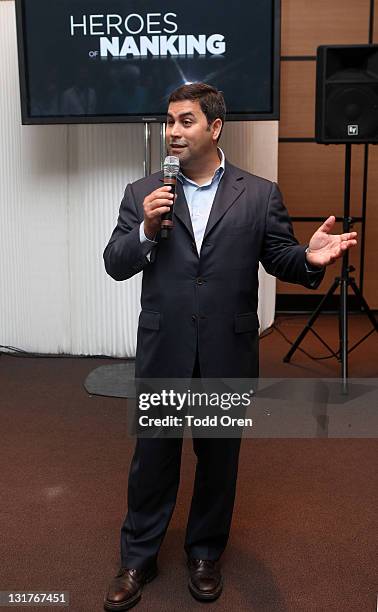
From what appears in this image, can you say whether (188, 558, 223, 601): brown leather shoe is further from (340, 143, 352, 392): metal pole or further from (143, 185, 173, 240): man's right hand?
(340, 143, 352, 392): metal pole

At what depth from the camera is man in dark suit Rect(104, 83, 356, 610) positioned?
6.50 feet

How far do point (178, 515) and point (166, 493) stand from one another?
0.55 m

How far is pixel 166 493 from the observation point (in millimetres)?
2117

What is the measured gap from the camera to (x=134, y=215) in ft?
6.81

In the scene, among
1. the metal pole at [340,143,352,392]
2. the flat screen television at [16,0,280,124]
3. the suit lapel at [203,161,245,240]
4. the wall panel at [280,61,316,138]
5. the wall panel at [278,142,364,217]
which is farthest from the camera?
the wall panel at [278,142,364,217]

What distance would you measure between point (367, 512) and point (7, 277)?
117 inches

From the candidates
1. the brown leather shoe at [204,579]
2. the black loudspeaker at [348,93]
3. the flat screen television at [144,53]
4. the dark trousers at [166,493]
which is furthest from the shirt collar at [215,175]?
the black loudspeaker at [348,93]

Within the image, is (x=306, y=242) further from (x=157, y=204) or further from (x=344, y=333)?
(x=157, y=204)

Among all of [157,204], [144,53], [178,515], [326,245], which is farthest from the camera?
[144,53]

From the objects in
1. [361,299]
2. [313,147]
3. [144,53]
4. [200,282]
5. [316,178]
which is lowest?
[361,299]

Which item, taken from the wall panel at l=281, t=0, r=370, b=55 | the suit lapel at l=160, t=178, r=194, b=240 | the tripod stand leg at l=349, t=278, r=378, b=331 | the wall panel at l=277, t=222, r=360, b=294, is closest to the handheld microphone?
the suit lapel at l=160, t=178, r=194, b=240

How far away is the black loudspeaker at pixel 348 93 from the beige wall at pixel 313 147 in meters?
1.78

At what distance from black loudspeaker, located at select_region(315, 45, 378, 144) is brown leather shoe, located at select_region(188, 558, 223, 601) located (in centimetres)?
257

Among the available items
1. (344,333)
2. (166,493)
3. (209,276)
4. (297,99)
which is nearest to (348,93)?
(344,333)
